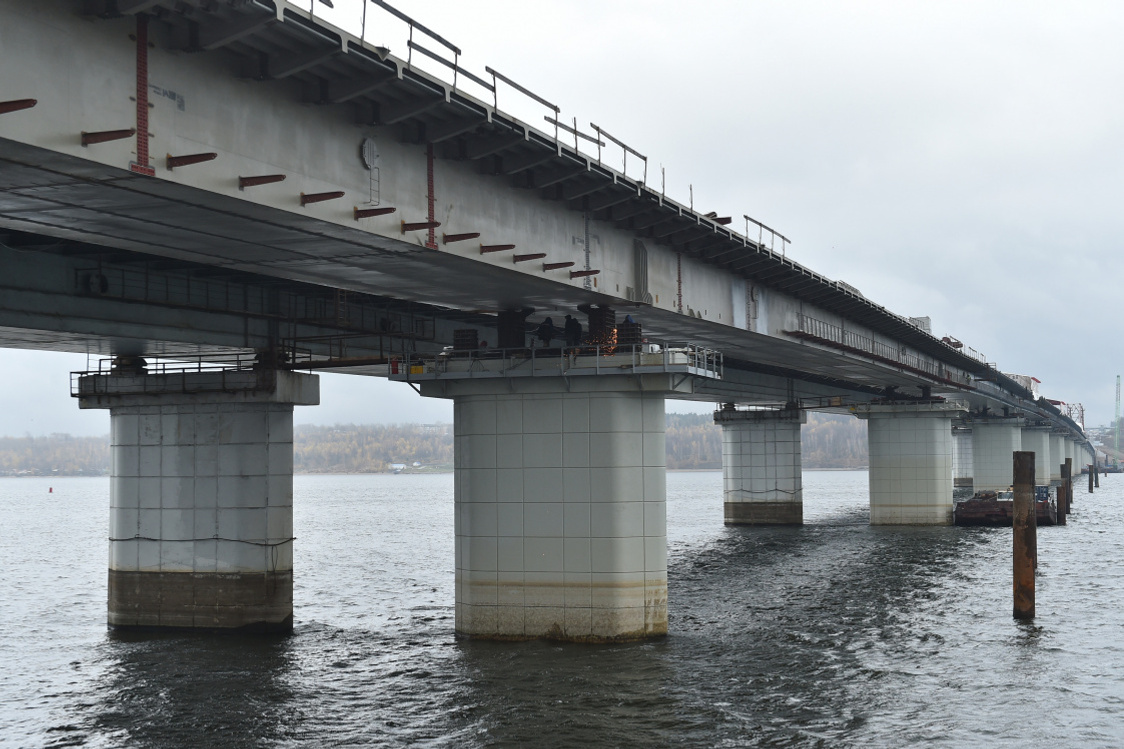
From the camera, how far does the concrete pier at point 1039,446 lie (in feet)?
493

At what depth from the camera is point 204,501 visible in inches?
1484

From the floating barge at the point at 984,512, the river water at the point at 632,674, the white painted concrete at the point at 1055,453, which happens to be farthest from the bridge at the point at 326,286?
the white painted concrete at the point at 1055,453

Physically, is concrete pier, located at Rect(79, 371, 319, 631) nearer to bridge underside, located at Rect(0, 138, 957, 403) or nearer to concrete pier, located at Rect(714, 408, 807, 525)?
bridge underside, located at Rect(0, 138, 957, 403)

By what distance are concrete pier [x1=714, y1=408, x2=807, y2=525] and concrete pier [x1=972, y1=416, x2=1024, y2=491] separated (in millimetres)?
43225

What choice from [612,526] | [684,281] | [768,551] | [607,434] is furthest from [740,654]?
[768,551]

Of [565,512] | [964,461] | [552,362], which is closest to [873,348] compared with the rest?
[552,362]

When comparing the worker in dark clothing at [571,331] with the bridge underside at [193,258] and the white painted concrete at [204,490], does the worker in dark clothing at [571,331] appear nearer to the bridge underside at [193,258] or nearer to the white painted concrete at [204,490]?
the bridge underside at [193,258]

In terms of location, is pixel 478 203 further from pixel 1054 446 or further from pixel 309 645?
pixel 1054 446

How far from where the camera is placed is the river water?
2597 cm

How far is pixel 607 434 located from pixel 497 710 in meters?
10.2

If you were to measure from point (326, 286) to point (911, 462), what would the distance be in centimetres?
6176

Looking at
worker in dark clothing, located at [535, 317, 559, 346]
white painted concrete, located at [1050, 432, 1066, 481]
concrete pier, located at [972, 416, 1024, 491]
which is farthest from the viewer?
white painted concrete, located at [1050, 432, 1066, 481]

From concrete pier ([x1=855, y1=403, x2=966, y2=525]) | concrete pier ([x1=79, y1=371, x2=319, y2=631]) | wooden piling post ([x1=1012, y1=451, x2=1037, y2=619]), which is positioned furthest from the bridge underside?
concrete pier ([x1=855, y1=403, x2=966, y2=525])

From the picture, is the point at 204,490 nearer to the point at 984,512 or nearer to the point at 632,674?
the point at 632,674
